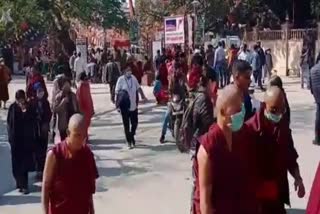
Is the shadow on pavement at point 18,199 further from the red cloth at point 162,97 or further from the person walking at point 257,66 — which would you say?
the person walking at point 257,66

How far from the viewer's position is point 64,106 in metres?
11.7

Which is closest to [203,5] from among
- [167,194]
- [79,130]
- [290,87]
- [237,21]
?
[237,21]

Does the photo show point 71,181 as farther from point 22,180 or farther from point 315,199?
point 22,180

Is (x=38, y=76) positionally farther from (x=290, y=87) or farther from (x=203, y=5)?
(x=203, y=5)

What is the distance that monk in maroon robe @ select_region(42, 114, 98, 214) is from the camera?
5.63m

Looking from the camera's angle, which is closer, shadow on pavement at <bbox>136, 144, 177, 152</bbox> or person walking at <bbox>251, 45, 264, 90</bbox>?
shadow on pavement at <bbox>136, 144, 177, 152</bbox>

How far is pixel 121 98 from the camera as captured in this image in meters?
13.4

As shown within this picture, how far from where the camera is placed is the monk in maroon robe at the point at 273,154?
5.44 m

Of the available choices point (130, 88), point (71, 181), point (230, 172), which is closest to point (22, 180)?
point (130, 88)

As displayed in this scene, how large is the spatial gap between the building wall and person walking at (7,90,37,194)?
23541 mm

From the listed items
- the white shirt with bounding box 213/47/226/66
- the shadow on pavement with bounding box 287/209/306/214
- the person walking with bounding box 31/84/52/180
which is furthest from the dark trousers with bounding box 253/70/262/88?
the shadow on pavement with bounding box 287/209/306/214

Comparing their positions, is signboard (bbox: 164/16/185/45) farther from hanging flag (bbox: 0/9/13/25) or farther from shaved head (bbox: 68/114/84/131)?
shaved head (bbox: 68/114/84/131)

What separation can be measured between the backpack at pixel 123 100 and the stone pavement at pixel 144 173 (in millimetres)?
781

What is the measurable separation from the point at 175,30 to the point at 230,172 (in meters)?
18.2
